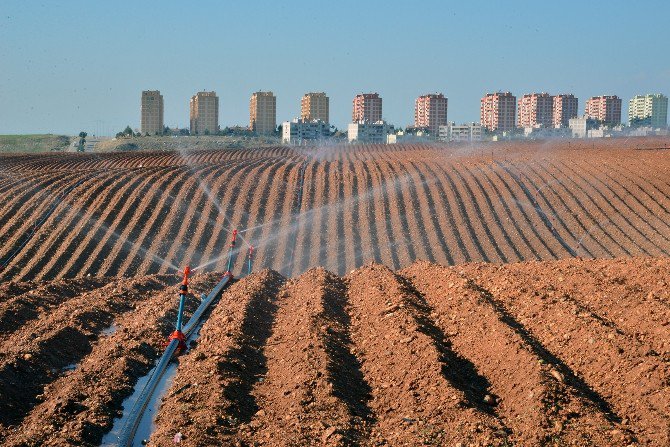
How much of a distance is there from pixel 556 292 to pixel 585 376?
3286 mm

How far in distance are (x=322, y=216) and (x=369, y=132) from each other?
77.3 meters

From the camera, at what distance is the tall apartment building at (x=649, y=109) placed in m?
139

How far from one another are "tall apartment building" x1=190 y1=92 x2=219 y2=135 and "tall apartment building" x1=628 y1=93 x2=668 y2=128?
63907 mm

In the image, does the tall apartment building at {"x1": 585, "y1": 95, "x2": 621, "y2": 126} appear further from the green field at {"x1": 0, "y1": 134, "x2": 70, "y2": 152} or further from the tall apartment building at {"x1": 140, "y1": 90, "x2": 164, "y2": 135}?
the green field at {"x1": 0, "y1": 134, "x2": 70, "y2": 152}

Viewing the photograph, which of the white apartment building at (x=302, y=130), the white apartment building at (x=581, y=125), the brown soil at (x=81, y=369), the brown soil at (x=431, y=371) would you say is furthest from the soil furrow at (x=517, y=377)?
the white apartment building at (x=581, y=125)

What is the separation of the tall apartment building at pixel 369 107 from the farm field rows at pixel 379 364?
13334 centimetres

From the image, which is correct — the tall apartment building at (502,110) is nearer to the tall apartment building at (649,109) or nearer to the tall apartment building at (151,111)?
the tall apartment building at (649,109)

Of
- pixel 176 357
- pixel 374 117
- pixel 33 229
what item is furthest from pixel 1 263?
pixel 374 117

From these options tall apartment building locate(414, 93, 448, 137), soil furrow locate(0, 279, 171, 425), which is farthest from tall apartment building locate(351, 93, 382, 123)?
soil furrow locate(0, 279, 171, 425)

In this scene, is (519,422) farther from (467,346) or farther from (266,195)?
(266,195)

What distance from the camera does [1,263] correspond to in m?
19.0

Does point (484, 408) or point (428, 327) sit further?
point (428, 327)

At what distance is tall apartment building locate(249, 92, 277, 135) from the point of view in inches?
4705

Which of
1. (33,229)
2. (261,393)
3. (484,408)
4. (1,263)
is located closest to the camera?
(484,408)
